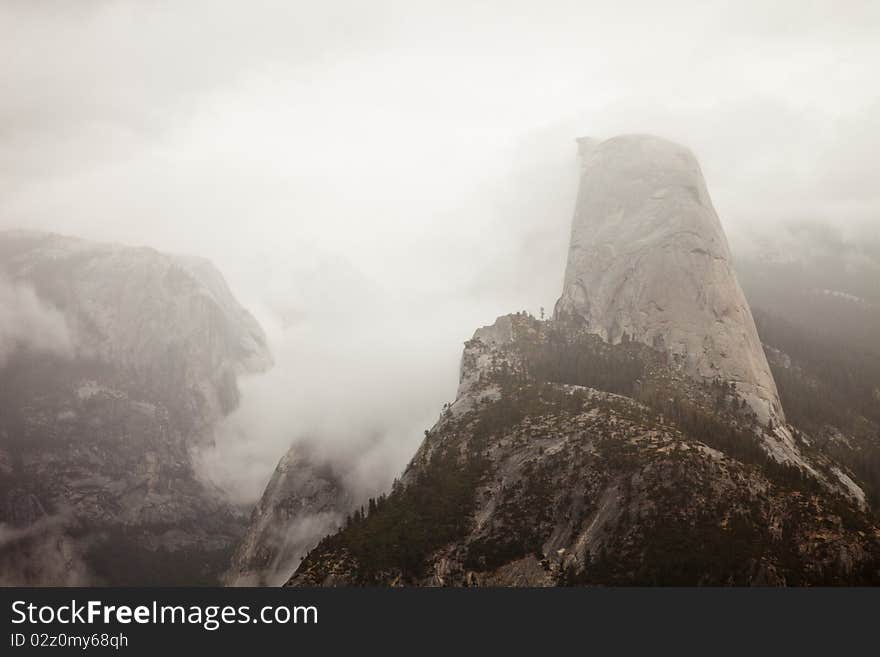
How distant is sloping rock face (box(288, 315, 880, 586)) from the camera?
437ft

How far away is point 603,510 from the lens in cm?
15075

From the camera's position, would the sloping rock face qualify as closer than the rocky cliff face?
Yes

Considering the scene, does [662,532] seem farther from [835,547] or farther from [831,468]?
[831,468]

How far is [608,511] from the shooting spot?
491 ft

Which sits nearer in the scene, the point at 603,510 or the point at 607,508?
the point at 607,508

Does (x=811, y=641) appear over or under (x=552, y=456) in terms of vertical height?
under

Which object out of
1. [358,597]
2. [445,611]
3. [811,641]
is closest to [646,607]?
[811,641]

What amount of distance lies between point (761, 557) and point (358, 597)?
72510 millimetres

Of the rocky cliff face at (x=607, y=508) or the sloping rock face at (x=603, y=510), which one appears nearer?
the sloping rock face at (x=603, y=510)

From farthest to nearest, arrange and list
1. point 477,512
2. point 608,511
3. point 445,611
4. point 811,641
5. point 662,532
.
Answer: point 477,512 → point 608,511 → point 662,532 → point 445,611 → point 811,641

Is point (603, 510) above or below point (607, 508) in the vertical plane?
below

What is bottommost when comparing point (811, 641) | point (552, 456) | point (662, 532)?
point (811, 641)

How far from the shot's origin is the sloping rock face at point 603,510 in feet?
437

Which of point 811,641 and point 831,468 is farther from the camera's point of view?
point 831,468
